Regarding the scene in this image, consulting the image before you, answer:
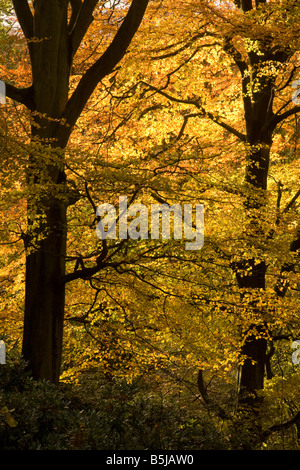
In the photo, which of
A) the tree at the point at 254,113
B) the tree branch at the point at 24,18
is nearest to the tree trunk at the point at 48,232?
the tree branch at the point at 24,18

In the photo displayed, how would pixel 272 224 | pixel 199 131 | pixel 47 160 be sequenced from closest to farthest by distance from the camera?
pixel 47 160, pixel 272 224, pixel 199 131

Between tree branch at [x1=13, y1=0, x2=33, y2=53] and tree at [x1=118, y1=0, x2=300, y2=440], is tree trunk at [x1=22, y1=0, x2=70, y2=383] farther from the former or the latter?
tree at [x1=118, y1=0, x2=300, y2=440]

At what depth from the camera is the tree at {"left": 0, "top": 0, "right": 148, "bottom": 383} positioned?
7.04 meters

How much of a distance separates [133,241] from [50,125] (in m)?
2.06

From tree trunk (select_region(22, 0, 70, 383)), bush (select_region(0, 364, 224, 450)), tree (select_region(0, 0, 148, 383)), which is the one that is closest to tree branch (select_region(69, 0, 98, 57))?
tree (select_region(0, 0, 148, 383))

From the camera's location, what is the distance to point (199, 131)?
1202 centimetres

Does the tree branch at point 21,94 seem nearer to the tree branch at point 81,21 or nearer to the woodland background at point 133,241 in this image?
the woodland background at point 133,241

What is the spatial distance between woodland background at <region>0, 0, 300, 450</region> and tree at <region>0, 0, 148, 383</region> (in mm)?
22

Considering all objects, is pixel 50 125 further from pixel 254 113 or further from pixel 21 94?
pixel 254 113

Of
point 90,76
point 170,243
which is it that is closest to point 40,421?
point 170,243

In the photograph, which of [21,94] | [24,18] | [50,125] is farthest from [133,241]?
[24,18]

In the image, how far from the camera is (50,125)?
7.30 m

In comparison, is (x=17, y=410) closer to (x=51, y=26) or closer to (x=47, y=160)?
(x=47, y=160)

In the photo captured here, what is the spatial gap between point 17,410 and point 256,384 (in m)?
6.16
